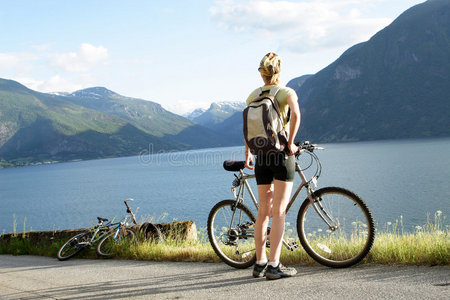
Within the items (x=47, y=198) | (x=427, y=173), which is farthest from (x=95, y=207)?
(x=427, y=173)

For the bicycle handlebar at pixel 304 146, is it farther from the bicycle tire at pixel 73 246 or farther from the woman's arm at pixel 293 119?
the bicycle tire at pixel 73 246

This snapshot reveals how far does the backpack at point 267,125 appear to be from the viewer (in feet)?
13.9

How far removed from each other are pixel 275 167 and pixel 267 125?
1.48ft

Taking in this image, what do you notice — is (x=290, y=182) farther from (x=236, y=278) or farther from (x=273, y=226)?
(x=236, y=278)

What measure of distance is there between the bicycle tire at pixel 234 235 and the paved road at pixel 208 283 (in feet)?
0.56

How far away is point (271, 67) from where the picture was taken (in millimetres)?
4391

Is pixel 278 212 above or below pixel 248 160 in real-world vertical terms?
below

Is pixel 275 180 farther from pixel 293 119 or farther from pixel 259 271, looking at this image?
pixel 259 271

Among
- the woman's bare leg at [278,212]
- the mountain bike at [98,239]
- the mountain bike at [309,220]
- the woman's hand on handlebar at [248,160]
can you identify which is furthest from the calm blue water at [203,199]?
the woman's bare leg at [278,212]

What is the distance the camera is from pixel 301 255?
5.02 meters

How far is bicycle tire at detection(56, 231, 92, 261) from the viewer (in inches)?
280

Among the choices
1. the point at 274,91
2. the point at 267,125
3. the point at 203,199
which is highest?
the point at 274,91

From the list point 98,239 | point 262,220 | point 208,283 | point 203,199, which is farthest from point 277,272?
point 203,199

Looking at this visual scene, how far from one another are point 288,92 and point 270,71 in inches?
13.1
